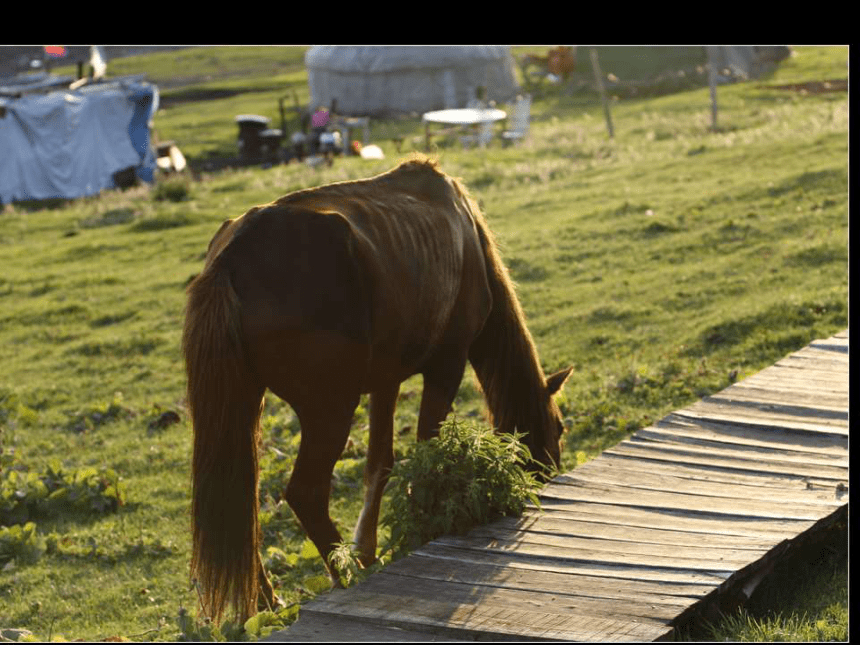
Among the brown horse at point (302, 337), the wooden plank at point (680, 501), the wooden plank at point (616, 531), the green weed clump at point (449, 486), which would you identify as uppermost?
the brown horse at point (302, 337)

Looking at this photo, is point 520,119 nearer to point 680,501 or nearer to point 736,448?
point 736,448

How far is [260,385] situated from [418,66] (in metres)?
31.0

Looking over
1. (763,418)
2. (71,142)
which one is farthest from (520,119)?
(763,418)

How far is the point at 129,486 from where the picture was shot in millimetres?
7504

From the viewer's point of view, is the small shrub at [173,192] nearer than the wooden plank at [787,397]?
No

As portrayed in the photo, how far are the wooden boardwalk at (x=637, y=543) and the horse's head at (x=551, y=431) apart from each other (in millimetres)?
260

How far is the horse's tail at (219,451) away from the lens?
461 centimetres

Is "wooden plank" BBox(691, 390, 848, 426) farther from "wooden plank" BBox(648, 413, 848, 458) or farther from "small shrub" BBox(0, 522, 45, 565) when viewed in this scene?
"small shrub" BBox(0, 522, 45, 565)

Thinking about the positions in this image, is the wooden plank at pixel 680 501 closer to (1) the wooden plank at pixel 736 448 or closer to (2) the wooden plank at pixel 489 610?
(1) the wooden plank at pixel 736 448

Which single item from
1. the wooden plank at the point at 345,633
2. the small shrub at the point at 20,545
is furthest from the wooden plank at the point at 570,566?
the small shrub at the point at 20,545

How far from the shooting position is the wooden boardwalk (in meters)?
4.32

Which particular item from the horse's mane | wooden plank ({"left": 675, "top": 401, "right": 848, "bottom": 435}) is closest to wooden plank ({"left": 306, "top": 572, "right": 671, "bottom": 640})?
the horse's mane

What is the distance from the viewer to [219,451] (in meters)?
4.68

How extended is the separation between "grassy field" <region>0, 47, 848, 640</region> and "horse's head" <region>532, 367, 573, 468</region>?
0.69m
